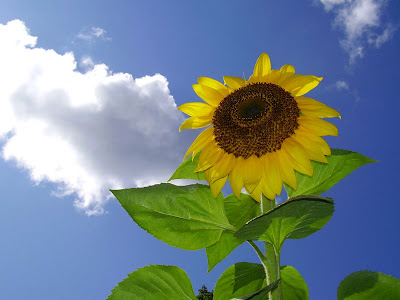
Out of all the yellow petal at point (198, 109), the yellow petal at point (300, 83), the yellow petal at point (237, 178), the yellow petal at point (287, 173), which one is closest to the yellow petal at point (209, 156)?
the yellow petal at point (237, 178)

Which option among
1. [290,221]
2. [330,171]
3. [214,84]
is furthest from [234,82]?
[290,221]

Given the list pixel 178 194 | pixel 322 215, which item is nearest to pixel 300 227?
pixel 322 215

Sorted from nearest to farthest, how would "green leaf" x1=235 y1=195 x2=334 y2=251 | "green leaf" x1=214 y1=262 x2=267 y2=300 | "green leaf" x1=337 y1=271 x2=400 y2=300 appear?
"green leaf" x1=235 y1=195 x2=334 y2=251 → "green leaf" x1=337 y1=271 x2=400 y2=300 → "green leaf" x1=214 y1=262 x2=267 y2=300

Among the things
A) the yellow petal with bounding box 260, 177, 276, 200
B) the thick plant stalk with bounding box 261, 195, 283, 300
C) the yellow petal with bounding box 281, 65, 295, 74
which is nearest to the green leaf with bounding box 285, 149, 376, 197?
the yellow petal with bounding box 260, 177, 276, 200

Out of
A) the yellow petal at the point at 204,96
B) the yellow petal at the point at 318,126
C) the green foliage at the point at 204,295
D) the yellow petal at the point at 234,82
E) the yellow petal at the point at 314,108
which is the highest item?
the green foliage at the point at 204,295

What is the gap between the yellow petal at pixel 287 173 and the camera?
2.76 metres

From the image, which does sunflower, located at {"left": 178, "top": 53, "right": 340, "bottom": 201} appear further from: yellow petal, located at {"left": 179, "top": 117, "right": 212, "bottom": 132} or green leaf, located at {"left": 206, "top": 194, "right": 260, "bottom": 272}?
green leaf, located at {"left": 206, "top": 194, "right": 260, "bottom": 272}

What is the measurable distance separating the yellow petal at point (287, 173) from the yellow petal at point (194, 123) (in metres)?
0.60

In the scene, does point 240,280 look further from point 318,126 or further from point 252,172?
point 318,126

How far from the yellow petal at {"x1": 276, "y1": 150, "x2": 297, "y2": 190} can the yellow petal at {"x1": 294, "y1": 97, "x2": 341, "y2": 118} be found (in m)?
0.36

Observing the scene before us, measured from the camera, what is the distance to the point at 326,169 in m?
2.73

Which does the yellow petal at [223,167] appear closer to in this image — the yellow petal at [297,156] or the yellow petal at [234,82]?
the yellow petal at [297,156]

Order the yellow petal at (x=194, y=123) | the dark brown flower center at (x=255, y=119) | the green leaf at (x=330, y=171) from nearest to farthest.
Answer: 1. the green leaf at (x=330, y=171)
2. the dark brown flower center at (x=255, y=119)
3. the yellow petal at (x=194, y=123)

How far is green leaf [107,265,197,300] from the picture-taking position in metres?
2.73
